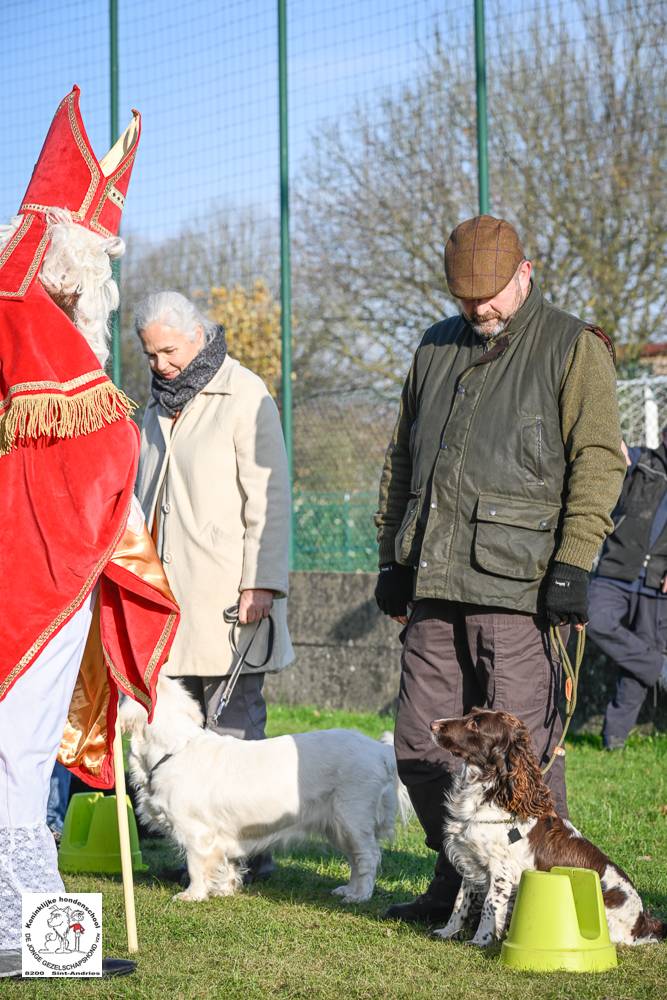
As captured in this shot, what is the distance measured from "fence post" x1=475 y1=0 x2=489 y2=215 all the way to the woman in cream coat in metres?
3.86

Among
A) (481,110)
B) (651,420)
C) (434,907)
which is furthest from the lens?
(651,420)

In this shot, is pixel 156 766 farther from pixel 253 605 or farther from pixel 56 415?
pixel 56 415

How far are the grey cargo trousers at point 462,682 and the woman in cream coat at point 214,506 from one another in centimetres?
107

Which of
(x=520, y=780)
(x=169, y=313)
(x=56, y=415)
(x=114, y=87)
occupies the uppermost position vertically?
(x=114, y=87)

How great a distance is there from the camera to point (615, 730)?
313 inches

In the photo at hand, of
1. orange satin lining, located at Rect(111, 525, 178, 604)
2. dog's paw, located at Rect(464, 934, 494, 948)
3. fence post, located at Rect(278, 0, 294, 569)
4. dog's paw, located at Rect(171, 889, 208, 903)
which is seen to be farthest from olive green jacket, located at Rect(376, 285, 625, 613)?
fence post, located at Rect(278, 0, 294, 569)

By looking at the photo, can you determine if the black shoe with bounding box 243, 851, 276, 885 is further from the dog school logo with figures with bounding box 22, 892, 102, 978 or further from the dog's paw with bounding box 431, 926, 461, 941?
the dog school logo with figures with bounding box 22, 892, 102, 978

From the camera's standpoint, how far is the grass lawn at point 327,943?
12.2ft

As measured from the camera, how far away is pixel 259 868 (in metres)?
5.51

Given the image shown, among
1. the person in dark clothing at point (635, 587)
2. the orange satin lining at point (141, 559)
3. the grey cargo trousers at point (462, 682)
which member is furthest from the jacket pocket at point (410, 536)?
the person in dark clothing at point (635, 587)

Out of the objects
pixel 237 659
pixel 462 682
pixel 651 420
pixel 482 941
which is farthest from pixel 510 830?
pixel 651 420

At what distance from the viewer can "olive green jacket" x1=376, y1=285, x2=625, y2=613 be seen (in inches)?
163

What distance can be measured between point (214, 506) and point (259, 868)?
1.60 meters

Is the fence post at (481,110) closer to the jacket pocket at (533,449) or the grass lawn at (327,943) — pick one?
the grass lawn at (327,943)
